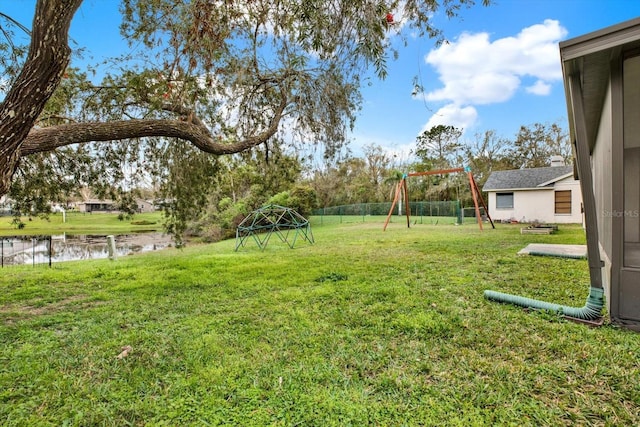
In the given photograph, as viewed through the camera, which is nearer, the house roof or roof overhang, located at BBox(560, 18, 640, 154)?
roof overhang, located at BBox(560, 18, 640, 154)

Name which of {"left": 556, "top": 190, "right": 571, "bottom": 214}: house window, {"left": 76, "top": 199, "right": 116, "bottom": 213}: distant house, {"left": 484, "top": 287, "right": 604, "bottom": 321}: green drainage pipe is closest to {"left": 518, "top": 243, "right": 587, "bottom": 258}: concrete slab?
{"left": 484, "top": 287, "right": 604, "bottom": 321}: green drainage pipe

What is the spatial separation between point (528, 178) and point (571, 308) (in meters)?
18.1

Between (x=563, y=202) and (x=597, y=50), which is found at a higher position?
(x=597, y=50)

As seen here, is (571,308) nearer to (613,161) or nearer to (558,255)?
(613,161)

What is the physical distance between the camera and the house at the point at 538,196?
1638 cm

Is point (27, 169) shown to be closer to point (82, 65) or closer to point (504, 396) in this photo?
point (82, 65)

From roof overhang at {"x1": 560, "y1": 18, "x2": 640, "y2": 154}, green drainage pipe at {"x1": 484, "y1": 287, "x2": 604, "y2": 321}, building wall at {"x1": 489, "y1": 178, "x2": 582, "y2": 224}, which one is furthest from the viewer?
building wall at {"x1": 489, "y1": 178, "x2": 582, "y2": 224}

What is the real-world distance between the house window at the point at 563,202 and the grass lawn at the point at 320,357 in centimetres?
1473

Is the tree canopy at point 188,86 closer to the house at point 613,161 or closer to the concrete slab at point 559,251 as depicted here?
the house at point 613,161

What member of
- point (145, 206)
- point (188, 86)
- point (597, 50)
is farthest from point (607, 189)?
point (145, 206)

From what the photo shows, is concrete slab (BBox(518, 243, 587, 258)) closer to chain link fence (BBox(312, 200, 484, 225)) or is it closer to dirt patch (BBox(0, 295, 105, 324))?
dirt patch (BBox(0, 295, 105, 324))

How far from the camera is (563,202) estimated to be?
16609 mm

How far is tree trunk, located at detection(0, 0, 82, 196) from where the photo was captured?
2.52 metres

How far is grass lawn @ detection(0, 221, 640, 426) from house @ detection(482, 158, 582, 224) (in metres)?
14.7
